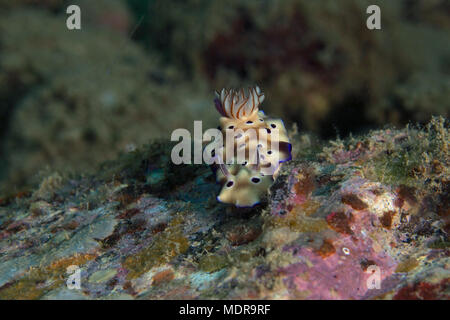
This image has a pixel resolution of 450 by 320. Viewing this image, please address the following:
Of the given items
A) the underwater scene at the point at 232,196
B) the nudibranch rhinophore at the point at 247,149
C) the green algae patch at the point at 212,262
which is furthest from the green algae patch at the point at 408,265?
the green algae patch at the point at 212,262

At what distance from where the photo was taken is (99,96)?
30.8ft

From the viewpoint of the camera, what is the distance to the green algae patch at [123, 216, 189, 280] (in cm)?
266

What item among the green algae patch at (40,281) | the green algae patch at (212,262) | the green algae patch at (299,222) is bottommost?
the green algae patch at (40,281)

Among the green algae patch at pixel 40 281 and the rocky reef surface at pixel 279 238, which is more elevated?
the rocky reef surface at pixel 279 238

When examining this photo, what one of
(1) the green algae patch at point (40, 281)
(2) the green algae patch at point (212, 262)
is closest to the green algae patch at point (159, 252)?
(2) the green algae patch at point (212, 262)

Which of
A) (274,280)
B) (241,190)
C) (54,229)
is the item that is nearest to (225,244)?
(241,190)

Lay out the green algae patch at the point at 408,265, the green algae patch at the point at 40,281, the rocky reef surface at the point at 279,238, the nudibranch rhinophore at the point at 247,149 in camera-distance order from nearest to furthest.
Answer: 1. the rocky reef surface at the point at 279,238
2. the green algae patch at the point at 408,265
3. the green algae patch at the point at 40,281
4. the nudibranch rhinophore at the point at 247,149

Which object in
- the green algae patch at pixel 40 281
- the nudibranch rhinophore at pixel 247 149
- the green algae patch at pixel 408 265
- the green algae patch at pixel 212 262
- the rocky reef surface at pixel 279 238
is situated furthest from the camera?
the nudibranch rhinophore at pixel 247 149

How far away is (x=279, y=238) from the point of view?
2.37m

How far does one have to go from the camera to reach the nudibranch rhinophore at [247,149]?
2.70 meters

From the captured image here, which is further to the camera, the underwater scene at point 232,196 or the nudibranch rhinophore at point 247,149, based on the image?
the nudibranch rhinophore at point 247,149

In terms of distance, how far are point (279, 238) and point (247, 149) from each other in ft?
2.98

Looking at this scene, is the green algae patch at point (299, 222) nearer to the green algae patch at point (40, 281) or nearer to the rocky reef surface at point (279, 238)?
the rocky reef surface at point (279, 238)

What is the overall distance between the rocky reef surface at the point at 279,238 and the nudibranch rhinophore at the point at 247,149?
0.52 ft
